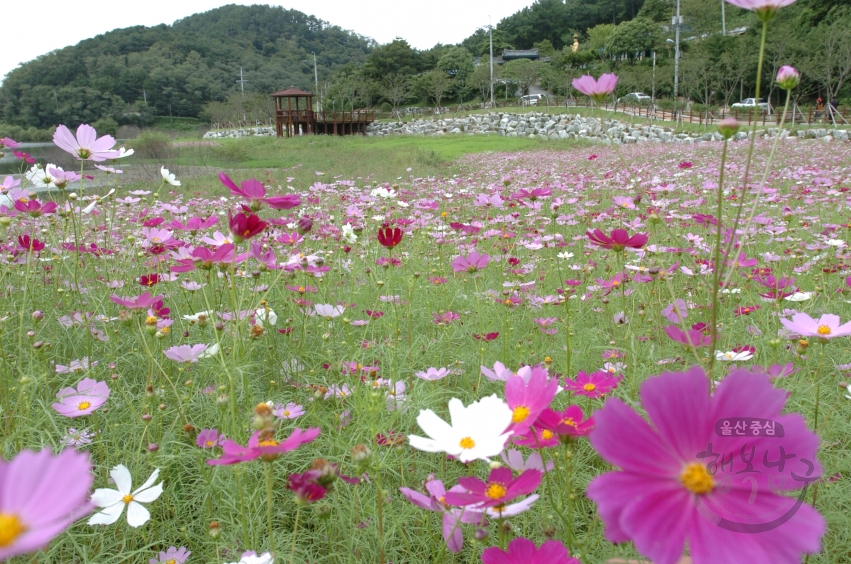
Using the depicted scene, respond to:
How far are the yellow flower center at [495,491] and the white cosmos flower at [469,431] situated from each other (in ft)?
0.17

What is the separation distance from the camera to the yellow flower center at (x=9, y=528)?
0.67 feet

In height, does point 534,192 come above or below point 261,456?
above

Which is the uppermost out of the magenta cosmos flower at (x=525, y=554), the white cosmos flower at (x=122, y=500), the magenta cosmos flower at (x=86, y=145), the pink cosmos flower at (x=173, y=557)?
the magenta cosmos flower at (x=86, y=145)

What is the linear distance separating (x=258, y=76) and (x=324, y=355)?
55.9 metres

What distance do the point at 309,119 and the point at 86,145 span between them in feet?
80.0

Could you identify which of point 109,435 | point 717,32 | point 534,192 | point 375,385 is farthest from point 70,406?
point 717,32

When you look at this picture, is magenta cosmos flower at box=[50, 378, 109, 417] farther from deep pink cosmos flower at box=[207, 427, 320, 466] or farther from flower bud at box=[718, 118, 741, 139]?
flower bud at box=[718, 118, 741, 139]

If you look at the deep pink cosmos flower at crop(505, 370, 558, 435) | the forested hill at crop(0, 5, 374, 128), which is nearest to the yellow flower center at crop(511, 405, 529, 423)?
the deep pink cosmos flower at crop(505, 370, 558, 435)

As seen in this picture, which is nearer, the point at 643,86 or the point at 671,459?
the point at 671,459

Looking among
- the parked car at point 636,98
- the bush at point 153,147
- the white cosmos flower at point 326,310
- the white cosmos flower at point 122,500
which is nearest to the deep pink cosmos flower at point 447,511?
the white cosmos flower at point 122,500

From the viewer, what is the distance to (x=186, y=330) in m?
1.46

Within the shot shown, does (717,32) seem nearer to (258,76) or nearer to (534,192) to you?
(534,192)

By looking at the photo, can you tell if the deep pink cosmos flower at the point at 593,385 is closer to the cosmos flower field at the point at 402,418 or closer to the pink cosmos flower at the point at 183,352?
the cosmos flower field at the point at 402,418

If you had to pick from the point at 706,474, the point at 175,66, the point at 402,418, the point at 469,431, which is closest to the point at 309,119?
the point at 402,418
